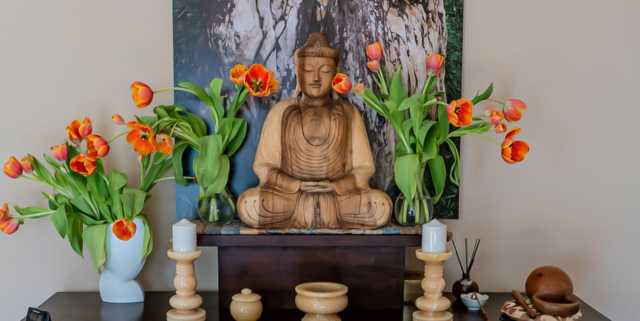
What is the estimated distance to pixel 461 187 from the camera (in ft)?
4.28

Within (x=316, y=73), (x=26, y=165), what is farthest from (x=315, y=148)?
(x=26, y=165)

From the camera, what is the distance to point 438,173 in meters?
1.19

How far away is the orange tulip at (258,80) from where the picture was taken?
3.56ft

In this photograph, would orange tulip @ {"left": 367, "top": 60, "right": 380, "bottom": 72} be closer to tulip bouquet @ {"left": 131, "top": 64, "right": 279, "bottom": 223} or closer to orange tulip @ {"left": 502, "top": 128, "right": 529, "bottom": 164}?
tulip bouquet @ {"left": 131, "top": 64, "right": 279, "bottom": 223}

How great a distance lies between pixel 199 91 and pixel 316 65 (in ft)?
0.98

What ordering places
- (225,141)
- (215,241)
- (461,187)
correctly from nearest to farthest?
1. (215,241)
2. (225,141)
3. (461,187)

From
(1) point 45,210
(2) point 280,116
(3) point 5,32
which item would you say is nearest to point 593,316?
(2) point 280,116

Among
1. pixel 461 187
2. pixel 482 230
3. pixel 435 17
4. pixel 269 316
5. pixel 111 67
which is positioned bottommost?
pixel 269 316

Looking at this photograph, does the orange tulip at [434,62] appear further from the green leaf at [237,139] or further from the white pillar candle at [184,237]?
the white pillar candle at [184,237]

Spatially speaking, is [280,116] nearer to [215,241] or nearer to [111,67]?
[215,241]

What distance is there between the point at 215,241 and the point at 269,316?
0.22 metres

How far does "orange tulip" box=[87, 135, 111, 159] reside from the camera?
3.34 ft

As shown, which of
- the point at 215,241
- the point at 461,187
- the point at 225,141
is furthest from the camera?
the point at 461,187

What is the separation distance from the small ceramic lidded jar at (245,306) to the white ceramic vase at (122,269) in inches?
11.3
